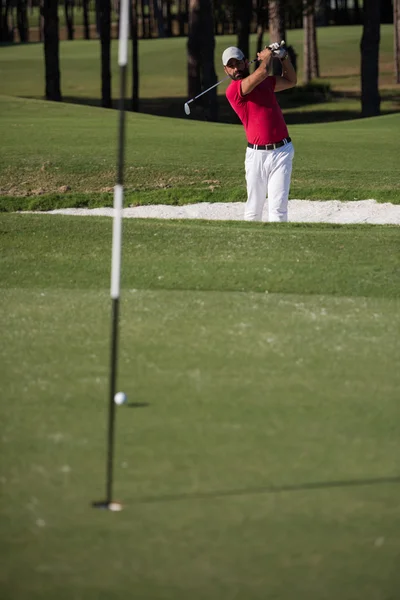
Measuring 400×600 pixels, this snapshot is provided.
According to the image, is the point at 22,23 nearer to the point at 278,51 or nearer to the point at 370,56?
the point at 370,56

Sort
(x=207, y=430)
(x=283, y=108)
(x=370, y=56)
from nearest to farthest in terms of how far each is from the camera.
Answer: (x=207, y=430) → (x=370, y=56) → (x=283, y=108)

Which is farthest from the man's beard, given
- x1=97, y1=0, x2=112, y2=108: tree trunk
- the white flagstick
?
x1=97, y1=0, x2=112, y2=108: tree trunk

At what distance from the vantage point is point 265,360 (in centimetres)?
667

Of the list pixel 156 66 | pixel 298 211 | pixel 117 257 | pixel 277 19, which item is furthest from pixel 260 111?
pixel 156 66

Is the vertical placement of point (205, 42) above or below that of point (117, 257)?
above

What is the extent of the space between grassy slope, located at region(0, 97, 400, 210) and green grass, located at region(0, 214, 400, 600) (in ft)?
22.1

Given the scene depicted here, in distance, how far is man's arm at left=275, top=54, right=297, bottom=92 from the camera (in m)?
11.5

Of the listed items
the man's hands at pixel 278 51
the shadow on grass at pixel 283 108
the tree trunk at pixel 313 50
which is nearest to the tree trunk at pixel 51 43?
the shadow on grass at pixel 283 108

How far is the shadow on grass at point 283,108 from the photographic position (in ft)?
133

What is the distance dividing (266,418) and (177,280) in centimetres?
390

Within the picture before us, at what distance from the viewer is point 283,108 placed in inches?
1772

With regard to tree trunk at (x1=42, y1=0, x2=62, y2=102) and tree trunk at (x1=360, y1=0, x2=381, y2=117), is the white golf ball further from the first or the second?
tree trunk at (x1=42, y1=0, x2=62, y2=102)

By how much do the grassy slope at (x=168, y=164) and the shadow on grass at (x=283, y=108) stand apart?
15371 mm

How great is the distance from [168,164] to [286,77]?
21.1 ft
